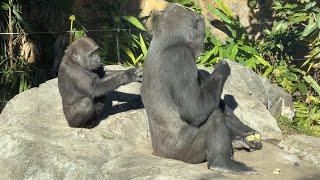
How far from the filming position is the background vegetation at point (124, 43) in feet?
28.2

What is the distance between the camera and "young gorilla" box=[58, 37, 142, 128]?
20.7 feet

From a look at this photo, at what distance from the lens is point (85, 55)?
6.59m

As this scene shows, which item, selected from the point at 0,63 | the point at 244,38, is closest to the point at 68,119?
the point at 0,63

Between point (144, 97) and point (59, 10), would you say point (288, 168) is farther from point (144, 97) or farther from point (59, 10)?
point (59, 10)

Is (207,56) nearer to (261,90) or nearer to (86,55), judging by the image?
(261,90)

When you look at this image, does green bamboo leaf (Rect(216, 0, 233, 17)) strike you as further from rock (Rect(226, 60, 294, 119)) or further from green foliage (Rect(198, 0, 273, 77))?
rock (Rect(226, 60, 294, 119))

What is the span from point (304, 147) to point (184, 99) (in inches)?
68.5

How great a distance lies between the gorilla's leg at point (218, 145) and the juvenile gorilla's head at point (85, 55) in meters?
1.57

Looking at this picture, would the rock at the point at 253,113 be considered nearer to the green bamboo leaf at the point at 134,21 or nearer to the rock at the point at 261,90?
the rock at the point at 261,90

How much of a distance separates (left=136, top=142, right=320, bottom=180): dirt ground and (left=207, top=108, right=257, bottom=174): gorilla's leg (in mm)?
136

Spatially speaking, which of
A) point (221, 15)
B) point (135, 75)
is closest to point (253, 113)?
point (135, 75)

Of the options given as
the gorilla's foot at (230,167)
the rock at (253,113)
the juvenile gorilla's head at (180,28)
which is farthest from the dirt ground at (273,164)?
the juvenile gorilla's head at (180,28)

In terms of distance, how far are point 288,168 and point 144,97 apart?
1.44 metres

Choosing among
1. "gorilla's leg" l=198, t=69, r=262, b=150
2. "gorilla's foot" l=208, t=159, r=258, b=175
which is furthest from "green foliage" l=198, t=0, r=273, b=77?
"gorilla's foot" l=208, t=159, r=258, b=175
